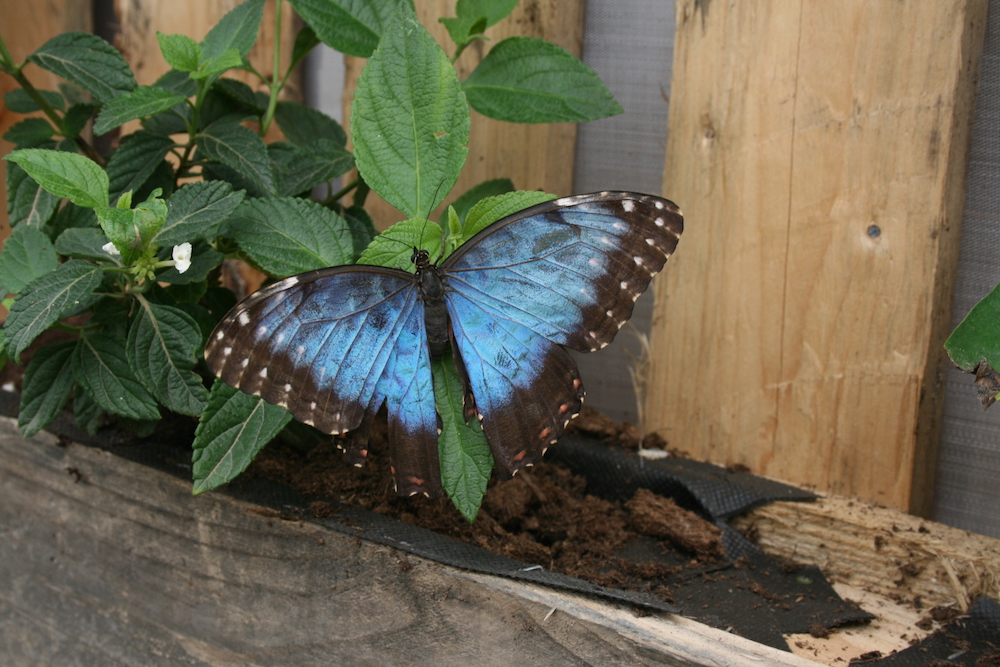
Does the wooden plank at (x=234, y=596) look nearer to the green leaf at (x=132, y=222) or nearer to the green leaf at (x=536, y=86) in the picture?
the green leaf at (x=132, y=222)

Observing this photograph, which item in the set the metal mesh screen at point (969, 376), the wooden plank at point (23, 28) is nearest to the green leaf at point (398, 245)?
the metal mesh screen at point (969, 376)

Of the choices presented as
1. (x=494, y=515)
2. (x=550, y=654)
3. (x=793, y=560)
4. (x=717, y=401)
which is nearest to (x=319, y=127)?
(x=494, y=515)

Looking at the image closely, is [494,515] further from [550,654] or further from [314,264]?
[314,264]

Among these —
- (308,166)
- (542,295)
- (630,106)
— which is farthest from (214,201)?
(630,106)

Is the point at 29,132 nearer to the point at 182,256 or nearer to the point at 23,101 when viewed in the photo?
the point at 23,101

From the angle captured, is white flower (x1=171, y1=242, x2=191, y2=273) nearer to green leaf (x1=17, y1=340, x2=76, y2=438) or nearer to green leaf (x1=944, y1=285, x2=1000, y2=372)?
green leaf (x1=17, y1=340, x2=76, y2=438)

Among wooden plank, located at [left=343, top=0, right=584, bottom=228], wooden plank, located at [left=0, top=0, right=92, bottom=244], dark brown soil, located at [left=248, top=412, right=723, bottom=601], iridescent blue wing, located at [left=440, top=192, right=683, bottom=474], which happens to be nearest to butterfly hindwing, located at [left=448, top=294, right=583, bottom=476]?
iridescent blue wing, located at [left=440, top=192, right=683, bottom=474]

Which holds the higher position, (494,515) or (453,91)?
(453,91)
